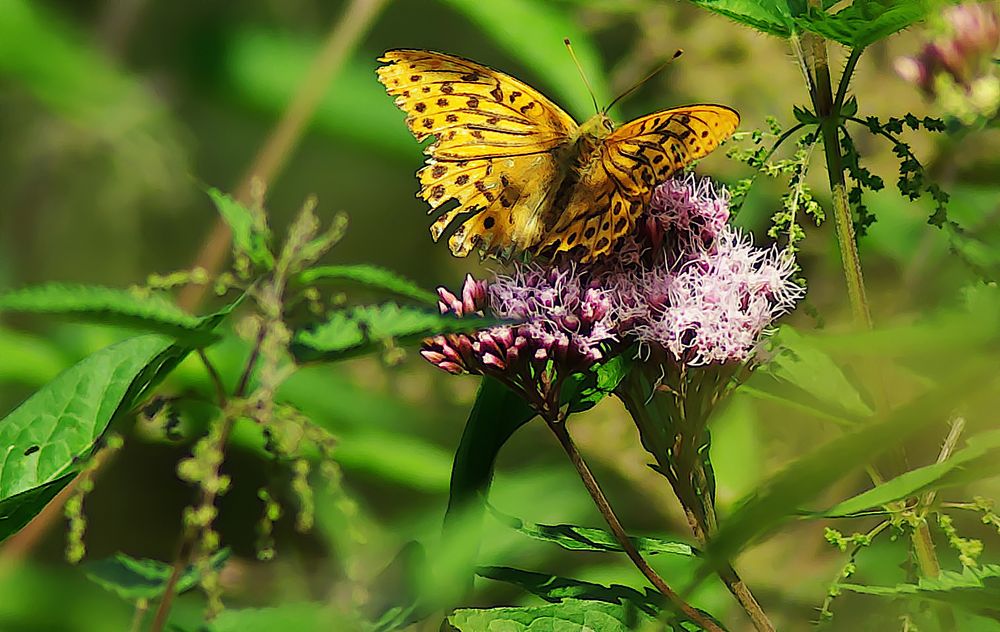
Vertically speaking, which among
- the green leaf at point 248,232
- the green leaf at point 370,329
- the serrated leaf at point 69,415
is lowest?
the serrated leaf at point 69,415

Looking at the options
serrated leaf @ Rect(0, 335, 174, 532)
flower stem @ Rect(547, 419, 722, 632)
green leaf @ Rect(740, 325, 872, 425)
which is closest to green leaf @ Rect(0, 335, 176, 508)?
serrated leaf @ Rect(0, 335, 174, 532)

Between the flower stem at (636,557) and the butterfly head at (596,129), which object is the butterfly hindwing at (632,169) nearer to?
the butterfly head at (596,129)

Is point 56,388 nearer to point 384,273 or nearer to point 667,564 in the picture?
point 384,273

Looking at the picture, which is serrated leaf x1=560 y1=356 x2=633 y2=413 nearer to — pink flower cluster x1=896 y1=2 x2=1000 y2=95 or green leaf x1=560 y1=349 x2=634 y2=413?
green leaf x1=560 y1=349 x2=634 y2=413

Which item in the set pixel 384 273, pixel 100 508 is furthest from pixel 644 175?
pixel 100 508

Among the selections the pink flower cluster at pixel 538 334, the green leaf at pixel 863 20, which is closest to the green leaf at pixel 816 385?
the pink flower cluster at pixel 538 334

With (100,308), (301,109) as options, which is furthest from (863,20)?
(301,109)
